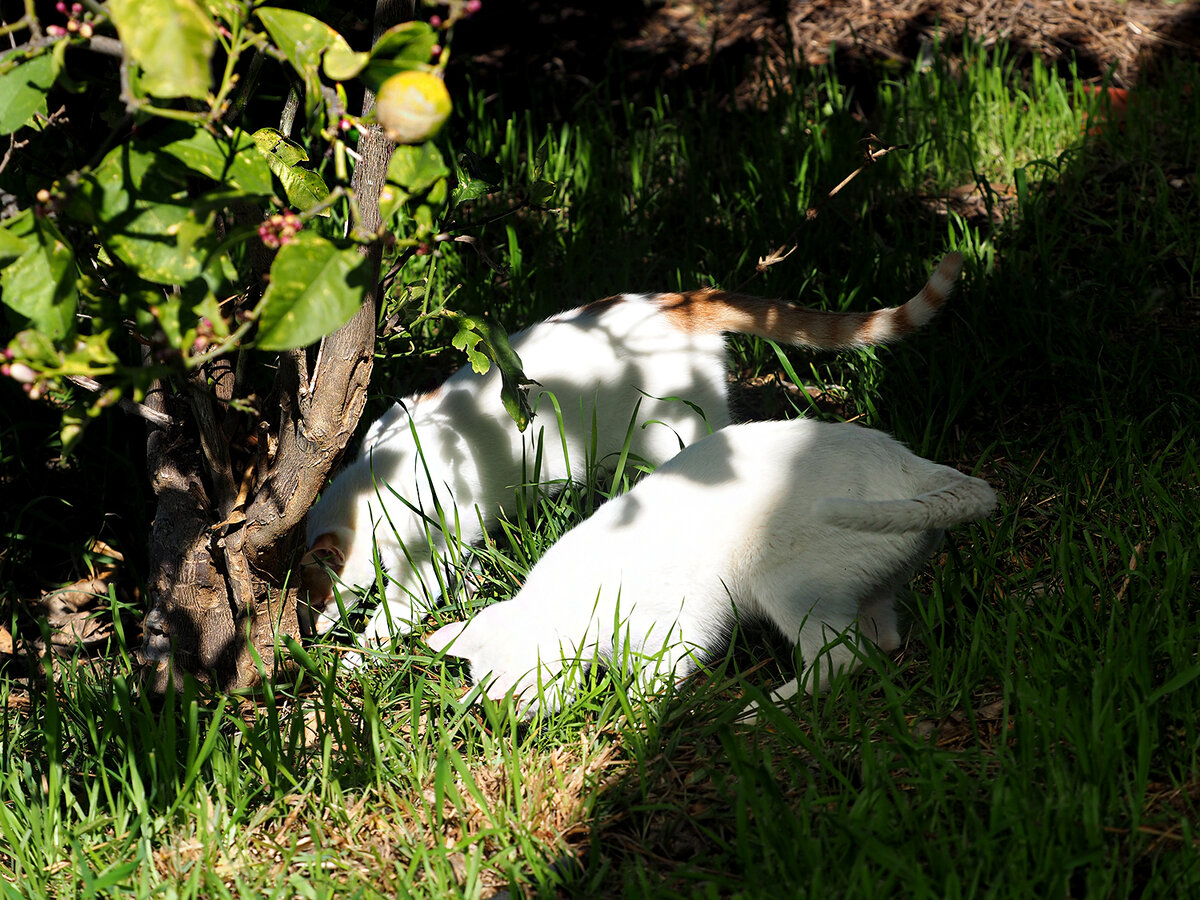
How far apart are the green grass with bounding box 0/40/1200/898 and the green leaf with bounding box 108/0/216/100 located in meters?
1.27

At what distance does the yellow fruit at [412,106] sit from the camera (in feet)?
3.83

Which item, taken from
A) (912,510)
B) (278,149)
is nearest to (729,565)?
(912,510)

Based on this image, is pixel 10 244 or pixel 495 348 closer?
pixel 10 244

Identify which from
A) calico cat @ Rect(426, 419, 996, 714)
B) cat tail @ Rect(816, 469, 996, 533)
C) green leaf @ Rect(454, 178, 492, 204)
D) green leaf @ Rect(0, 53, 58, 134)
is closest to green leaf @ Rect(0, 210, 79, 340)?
green leaf @ Rect(0, 53, 58, 134)

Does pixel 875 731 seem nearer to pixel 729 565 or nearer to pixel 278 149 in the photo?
pixel 729 565

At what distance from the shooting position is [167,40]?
1.09 m

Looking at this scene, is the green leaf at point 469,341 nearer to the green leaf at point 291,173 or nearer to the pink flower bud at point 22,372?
the green leaf at point 291,173

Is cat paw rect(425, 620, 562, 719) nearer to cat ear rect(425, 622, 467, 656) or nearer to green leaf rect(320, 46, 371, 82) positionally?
cat ear rect(425, 622, 467, 656)

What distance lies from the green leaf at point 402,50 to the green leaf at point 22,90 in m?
0.41

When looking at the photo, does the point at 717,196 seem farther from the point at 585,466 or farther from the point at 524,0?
the point at 524,0

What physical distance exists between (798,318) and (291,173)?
1.52 metres

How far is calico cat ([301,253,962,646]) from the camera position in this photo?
2838mm

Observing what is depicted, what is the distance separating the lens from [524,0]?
215 inches

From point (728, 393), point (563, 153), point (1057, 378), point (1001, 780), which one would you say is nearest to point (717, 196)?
point (563, 153)
